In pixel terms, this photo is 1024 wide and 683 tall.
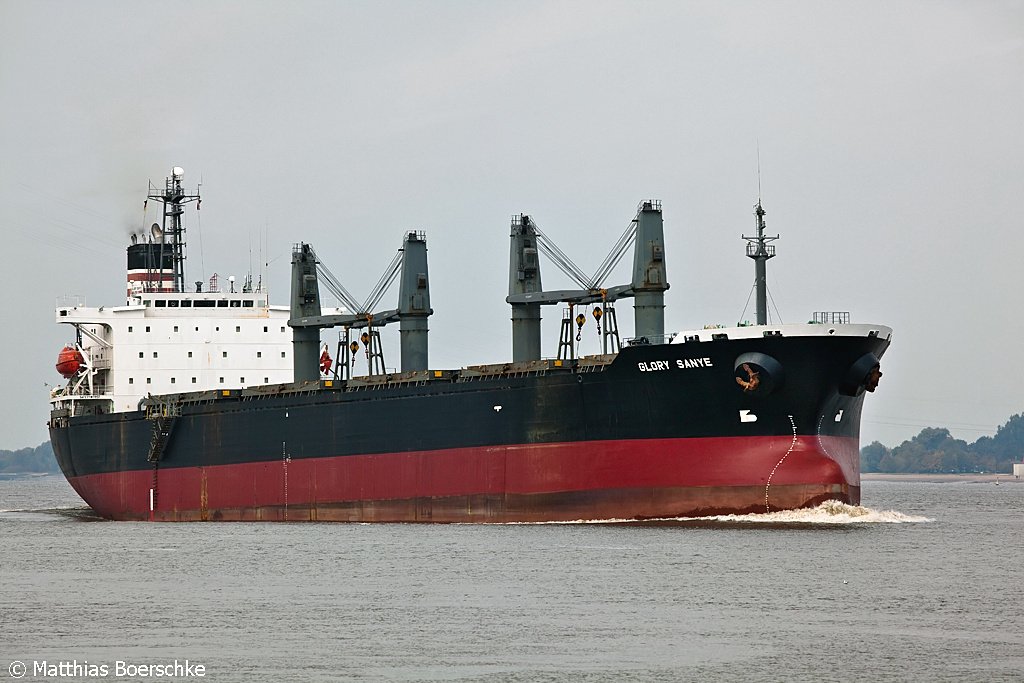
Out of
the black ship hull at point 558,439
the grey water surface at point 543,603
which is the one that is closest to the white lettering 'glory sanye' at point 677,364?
the black ship hull at point 558,439

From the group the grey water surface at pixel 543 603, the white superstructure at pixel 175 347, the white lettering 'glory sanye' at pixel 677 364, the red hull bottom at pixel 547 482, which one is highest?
the white superstructure at pixel 175 347

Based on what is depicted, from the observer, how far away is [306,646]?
16.9 metres

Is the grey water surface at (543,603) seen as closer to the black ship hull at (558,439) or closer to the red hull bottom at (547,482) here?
the red hull bottom at (547,482)

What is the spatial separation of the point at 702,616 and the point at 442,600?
3.55 metres

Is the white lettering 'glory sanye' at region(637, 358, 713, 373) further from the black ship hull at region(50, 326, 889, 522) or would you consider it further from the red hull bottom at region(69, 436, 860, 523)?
the red hull bottom at region(69, 436, 860, 523)

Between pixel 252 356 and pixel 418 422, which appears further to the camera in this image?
pixel 252 356

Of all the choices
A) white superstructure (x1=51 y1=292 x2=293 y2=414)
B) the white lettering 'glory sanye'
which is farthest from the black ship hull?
white superstructure (x1=51 y1=292 x2=293 y2=414)

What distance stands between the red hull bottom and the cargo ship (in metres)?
0.04

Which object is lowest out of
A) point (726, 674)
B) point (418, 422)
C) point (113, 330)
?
point (726, 674)

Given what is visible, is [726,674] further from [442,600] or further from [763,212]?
[763,212]

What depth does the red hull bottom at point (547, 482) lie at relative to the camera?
2886 cm

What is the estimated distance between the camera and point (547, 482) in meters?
30.8

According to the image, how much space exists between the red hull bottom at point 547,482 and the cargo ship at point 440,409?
0.04m

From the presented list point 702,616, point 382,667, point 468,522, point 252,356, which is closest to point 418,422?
point 468,522
